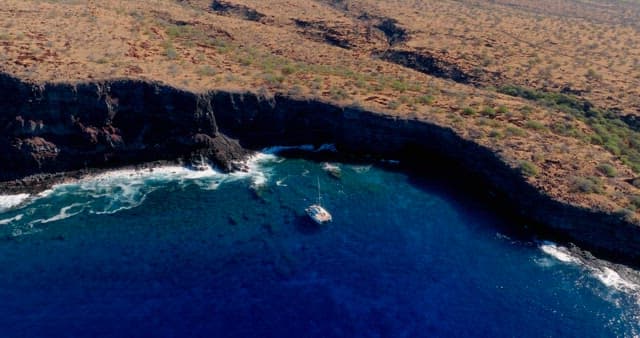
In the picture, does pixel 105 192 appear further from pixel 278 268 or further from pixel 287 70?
pixel 287 70

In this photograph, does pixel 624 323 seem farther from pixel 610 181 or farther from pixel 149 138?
pixel 149 138

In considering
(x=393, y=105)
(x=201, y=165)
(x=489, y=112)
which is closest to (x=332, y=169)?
(x=393, y=105)

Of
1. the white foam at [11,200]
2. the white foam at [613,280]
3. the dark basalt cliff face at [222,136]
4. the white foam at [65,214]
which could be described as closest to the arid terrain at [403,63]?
the dark basalt cliff face at [222,136]

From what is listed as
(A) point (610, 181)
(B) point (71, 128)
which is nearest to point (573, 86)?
(A) point (610, 181)

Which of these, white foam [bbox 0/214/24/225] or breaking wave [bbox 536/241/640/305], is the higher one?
white foam [bbox 0/214/24/225]

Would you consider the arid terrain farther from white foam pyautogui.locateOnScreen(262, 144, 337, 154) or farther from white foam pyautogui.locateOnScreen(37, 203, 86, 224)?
white foam pyautogui.locateOnScreen(37, 203, 86, 224)

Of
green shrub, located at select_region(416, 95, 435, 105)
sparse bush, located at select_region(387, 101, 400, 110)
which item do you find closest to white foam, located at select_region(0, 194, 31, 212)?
sparse bush, located at select_region(387, 101, 400, 110)
